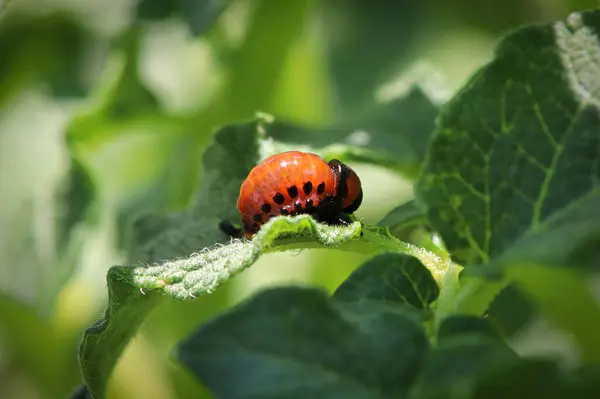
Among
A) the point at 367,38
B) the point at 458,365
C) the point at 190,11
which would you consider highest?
the point at 190,11

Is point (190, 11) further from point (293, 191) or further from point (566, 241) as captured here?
point (566, 241)

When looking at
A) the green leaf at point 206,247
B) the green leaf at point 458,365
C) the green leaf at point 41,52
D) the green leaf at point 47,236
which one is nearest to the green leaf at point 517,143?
the green leaf at point 206,247

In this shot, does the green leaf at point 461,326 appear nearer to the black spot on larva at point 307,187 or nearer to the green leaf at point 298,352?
the green leaf at point 298,352

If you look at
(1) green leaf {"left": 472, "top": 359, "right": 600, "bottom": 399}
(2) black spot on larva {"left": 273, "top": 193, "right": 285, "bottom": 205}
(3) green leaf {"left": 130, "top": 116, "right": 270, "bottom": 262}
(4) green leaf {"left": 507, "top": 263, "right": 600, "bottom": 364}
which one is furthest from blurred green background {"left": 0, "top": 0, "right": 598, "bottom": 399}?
(1) green leaf {"left": 472, "top": 359, "right": 600, "bottom": 399}

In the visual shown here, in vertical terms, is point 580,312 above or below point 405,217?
below

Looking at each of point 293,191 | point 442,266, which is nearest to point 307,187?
point 293,191

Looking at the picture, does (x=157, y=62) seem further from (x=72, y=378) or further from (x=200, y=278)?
(x=200, y=278)
